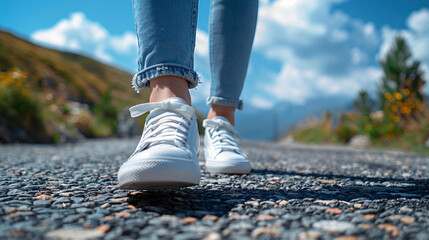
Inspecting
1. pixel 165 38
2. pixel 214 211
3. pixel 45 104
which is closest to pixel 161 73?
pixel 165 38

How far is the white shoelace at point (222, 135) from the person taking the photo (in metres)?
1.63

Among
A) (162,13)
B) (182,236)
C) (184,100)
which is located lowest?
(182,236)

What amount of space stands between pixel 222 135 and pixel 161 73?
2.33ft

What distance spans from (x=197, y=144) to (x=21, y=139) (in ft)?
15.5

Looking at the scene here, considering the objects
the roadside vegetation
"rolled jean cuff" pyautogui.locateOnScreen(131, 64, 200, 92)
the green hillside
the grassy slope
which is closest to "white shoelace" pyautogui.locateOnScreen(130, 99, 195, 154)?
"rolled jean cuff" pyautogui.locateOnScreen(131, 64, 200, 92)

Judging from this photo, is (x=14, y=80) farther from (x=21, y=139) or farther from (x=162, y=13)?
(x=162, y=13)

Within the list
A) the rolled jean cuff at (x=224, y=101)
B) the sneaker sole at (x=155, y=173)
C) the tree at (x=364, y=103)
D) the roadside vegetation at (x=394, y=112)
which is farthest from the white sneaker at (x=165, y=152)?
the tree at (x=364, y=103)

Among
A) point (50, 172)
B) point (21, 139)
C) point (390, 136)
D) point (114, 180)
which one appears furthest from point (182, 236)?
point (390, 136)

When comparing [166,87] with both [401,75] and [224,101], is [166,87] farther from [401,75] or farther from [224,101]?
[401,75]

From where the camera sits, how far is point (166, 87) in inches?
A: 43.0

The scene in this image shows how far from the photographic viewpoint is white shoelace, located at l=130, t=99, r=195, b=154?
1015 millimetres

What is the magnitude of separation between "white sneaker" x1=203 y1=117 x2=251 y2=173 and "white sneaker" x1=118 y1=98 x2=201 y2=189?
0.42 meters

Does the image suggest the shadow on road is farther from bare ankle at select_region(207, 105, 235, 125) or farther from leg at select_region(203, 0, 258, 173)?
bare ankle at select_region(207, 105, 235, 125)

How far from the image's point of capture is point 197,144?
1.19 m
